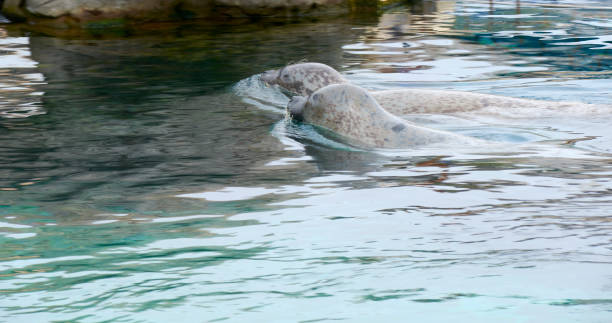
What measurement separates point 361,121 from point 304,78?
84.6 inches

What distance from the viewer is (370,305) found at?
262 cm

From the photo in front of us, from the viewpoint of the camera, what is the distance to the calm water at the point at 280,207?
2680mm

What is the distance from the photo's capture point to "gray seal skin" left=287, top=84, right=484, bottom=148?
5.16 metres

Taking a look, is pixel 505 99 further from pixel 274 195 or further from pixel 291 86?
pixel 274 195

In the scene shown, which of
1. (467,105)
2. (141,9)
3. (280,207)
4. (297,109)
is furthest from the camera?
(141,9)

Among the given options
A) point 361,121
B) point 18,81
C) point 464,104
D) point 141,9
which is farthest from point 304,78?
point 141,9

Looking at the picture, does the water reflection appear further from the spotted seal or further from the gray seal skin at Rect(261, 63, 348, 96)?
the spotted seal

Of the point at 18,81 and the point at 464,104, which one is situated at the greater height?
the point at 18,81

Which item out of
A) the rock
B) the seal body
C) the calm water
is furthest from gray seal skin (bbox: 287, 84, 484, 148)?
Answer: the rock

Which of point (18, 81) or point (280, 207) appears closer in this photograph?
point (280, 207)

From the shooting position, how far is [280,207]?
3.73 metres

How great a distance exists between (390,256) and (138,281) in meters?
0.97

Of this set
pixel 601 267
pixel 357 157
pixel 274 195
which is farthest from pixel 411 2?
pixel 601 267

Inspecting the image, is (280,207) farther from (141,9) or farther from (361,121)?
(141,9)
